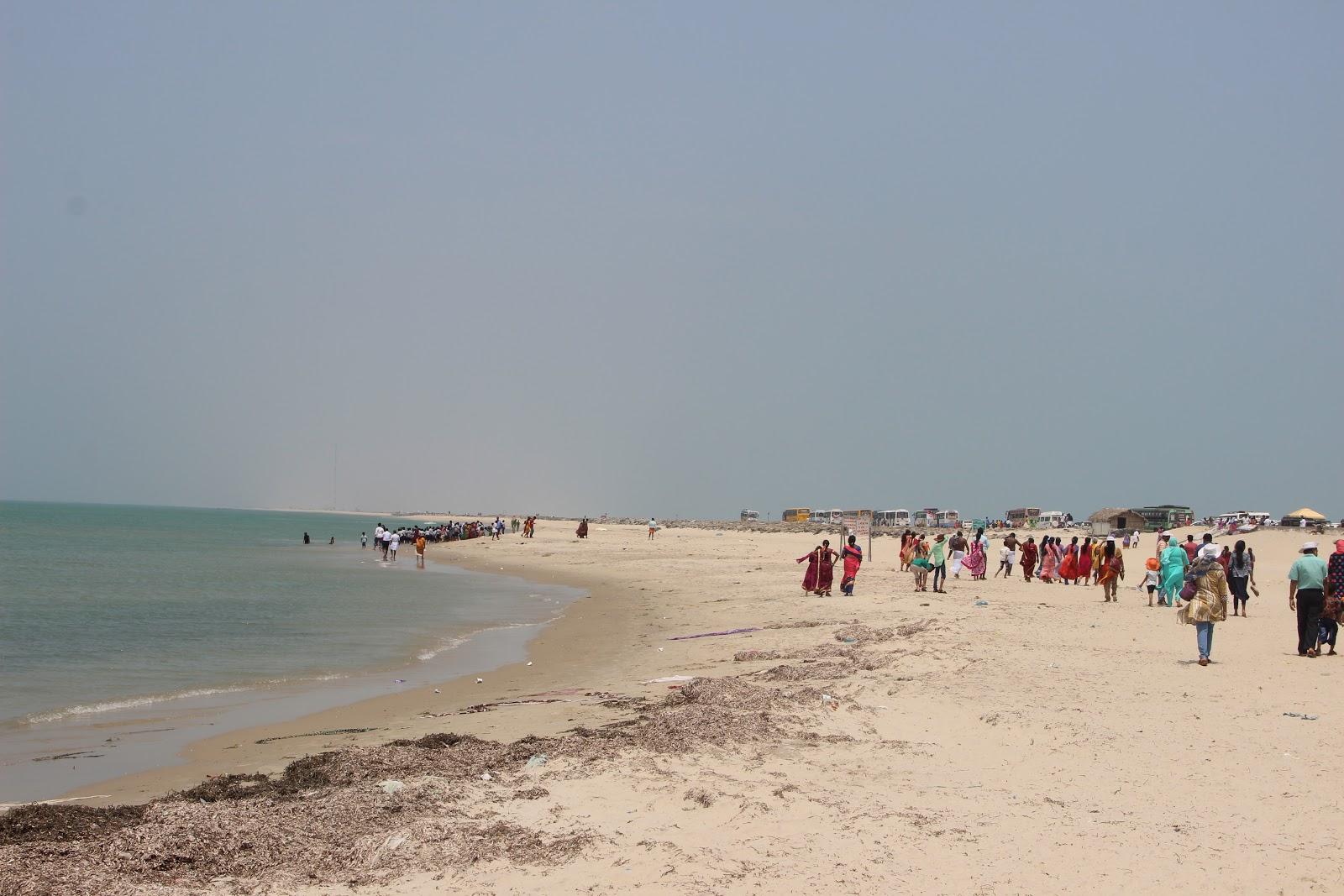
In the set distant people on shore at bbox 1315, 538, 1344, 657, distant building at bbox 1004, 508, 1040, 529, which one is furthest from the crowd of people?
distant building at bbox 1004, 508, 1040, 529

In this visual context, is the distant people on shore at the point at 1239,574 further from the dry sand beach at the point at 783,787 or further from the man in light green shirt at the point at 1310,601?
the man in light green shirt at the point at 1310,601

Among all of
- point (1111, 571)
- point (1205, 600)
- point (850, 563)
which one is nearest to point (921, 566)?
point (850, 563)

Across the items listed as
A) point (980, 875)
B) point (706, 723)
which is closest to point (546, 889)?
point (980, 875)

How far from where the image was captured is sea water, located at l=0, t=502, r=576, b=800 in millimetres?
13281

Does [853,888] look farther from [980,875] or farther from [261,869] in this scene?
[261,869]

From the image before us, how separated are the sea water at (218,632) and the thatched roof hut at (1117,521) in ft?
169

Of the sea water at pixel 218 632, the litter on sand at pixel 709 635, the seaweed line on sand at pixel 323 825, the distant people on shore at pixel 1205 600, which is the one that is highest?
the distant people on shore at pixel 1205 600

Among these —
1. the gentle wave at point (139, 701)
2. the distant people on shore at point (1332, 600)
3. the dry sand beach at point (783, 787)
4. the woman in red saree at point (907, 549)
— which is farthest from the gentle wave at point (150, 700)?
the woman in red saree at point (907, 549)

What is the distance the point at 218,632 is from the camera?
20.5m

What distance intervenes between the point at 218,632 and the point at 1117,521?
2689 inches

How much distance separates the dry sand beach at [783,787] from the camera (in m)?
5.87

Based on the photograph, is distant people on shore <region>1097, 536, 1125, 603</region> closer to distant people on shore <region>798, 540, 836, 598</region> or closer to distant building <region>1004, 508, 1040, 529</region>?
distant people on shore <region>798, 540, 836, 598</region>

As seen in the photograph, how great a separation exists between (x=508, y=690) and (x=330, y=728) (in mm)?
2754

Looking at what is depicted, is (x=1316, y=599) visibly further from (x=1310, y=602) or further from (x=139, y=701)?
(x=139, y=701)
